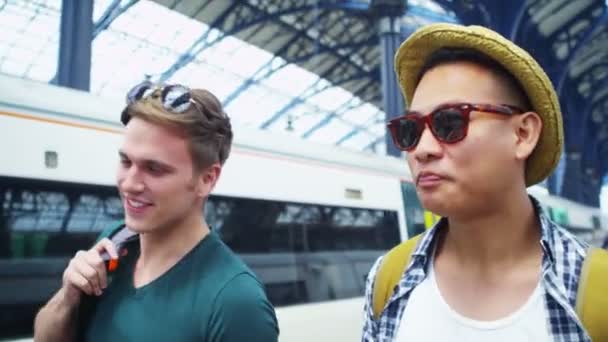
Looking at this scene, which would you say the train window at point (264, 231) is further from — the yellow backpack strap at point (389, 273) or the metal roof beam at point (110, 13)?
the metal roof beam at point (110, 13)

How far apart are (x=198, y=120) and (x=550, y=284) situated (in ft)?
2.47

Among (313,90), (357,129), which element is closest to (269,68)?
(313,90)

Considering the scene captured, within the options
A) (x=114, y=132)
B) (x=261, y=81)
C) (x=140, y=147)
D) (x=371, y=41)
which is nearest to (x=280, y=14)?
(x=371, y=41)

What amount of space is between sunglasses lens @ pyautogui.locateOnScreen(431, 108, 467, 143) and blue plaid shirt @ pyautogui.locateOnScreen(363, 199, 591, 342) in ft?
A: 0.83

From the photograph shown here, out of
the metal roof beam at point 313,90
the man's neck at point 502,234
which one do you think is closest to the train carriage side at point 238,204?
the man's neck at point 502,234

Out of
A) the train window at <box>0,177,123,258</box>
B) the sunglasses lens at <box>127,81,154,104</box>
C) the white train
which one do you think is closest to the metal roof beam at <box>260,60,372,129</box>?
the white train

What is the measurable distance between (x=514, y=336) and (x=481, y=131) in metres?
0.35

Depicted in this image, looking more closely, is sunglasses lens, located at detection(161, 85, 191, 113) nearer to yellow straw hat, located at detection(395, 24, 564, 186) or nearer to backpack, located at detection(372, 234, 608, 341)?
yellow straw hat, located at detection(395, 24, 564, 186)

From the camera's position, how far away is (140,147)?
48.1 inches

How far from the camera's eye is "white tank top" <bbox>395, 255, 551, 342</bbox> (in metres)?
0.98

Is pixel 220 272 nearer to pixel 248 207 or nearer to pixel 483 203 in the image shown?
pixel 483 203

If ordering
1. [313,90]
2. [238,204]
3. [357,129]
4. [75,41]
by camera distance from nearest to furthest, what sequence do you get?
[238,204] → [75,41] → [313,90] → [357,129]

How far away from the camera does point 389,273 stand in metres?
1.21

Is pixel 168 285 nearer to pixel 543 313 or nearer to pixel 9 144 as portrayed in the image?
pixel 543 313
